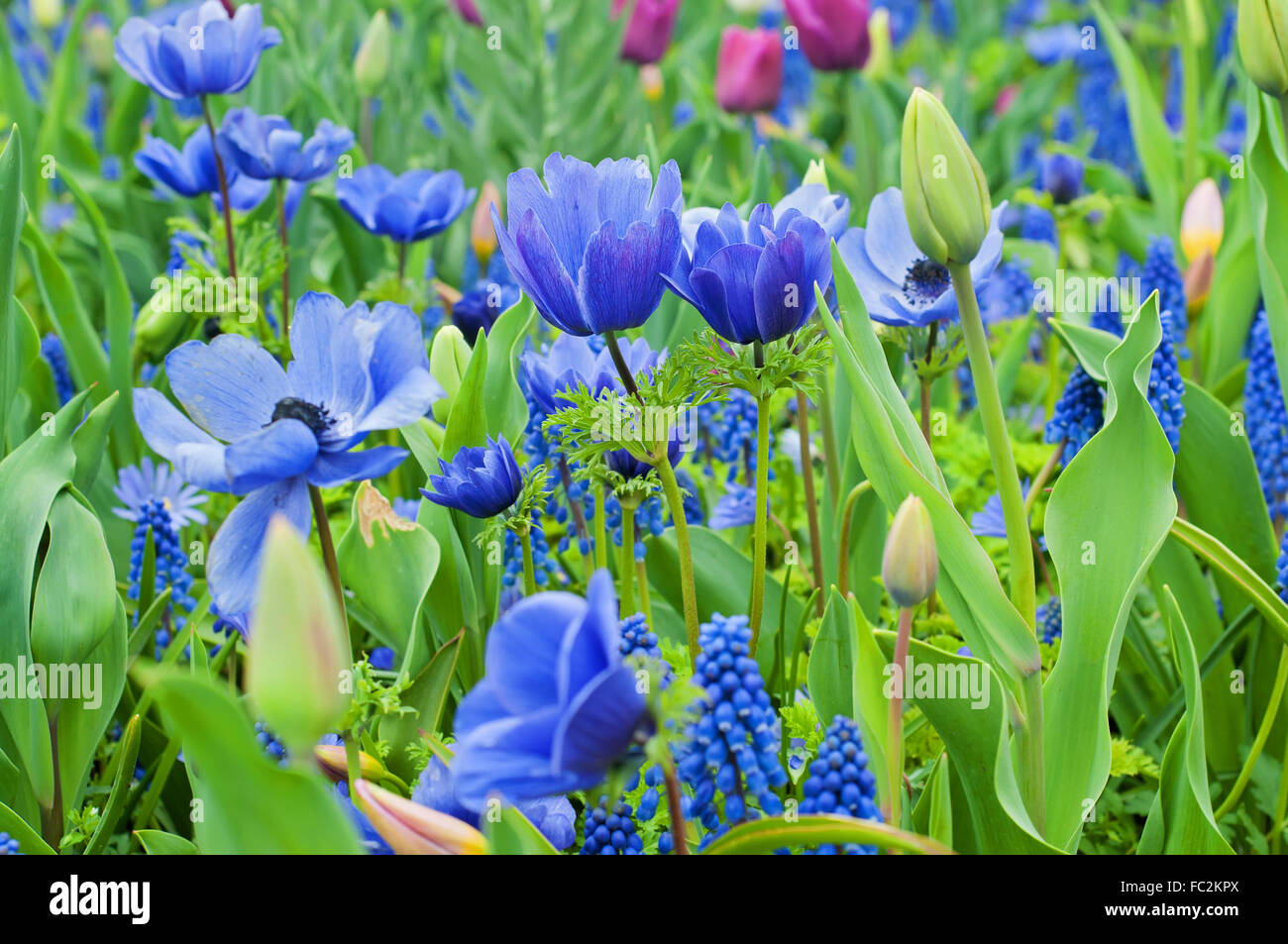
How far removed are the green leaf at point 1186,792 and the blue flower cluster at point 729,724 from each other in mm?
307

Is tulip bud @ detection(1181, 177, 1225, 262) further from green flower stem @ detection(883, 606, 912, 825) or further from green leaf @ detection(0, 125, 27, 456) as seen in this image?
green leaf @ detection(0, 125, 27, 456)

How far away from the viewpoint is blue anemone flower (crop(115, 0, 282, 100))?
4.58 feet

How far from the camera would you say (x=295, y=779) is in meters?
0.56

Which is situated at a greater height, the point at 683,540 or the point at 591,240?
the point at 591,240

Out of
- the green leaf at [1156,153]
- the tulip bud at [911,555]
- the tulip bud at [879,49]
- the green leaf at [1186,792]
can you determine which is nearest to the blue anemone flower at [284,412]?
the tulip bud at [911,555]

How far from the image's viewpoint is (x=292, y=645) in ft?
1.67

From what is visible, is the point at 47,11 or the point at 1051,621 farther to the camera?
the point at 47,11

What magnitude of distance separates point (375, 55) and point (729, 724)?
155 centimetres

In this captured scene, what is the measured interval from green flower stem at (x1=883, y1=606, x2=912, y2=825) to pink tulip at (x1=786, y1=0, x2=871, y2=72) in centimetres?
157

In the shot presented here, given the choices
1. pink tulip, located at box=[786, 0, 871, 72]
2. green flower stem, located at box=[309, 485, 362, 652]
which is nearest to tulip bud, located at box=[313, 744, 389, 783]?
green flower stem, located at box=[309, 485, 362, 652]

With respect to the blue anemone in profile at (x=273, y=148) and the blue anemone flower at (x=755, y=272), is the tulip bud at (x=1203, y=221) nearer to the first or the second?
the blue anemone flower at (x=755, y=272)

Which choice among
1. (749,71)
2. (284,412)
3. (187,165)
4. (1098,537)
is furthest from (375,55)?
(1098,537)

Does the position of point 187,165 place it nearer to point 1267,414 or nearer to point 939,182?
point 939,182

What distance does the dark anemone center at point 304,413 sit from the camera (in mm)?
849
